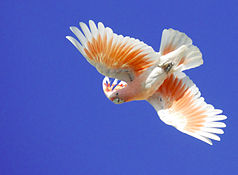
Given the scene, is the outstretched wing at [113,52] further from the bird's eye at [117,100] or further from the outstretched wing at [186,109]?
the outstretched wing at [186,109]

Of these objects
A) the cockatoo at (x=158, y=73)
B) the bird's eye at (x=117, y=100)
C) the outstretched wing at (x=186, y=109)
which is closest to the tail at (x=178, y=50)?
the cockatoo at (x=158, y=73)

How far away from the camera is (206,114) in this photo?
242 cm

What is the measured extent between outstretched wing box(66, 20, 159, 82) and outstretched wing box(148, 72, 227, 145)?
0.35m

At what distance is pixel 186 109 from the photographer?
8.21 feet

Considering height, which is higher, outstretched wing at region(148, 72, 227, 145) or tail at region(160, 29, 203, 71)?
tail at region(160, 29, 203, 71)

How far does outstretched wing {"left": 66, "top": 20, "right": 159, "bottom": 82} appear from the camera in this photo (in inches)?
81.5

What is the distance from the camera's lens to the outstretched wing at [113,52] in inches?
81.5

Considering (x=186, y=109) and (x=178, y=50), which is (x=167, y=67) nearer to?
(x=178, y=50)

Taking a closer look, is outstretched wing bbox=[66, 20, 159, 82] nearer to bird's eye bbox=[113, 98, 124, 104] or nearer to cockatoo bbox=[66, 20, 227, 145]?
cockatoo bbox=[66, 20, 227, 145]

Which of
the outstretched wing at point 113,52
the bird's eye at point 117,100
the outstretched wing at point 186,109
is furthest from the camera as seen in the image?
the bird's eye at point 117,100

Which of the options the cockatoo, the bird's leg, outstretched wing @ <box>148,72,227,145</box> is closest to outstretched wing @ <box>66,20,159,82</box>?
the cockatoo

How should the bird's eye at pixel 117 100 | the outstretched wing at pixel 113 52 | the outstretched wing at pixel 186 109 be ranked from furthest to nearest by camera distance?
the bird's eye at pixel 117 100 < the outstretched wing at pixel 186 109 < the outstretched wing at pixel 113 52

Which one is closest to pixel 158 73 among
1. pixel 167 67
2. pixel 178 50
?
pixel 167 67

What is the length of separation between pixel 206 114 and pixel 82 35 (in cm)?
111
